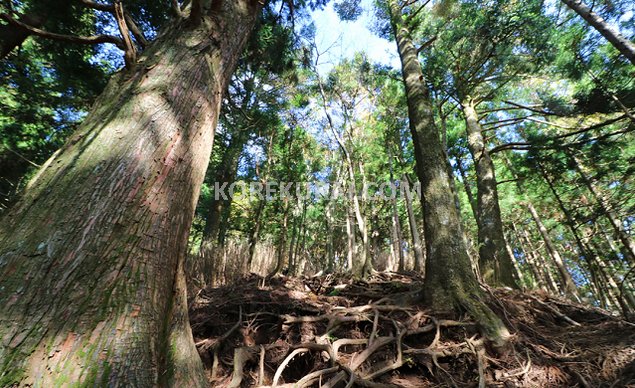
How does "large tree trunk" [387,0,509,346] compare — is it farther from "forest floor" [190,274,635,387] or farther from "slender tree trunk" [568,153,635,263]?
"slender tree trunk" [568,153,635,263]

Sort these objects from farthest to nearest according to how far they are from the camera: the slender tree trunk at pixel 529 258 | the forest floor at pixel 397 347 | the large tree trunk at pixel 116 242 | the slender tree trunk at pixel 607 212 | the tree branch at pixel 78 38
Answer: the slender tree trunk at pixel 529 258, the slender tree trunk at pixel 607 212, the forest floor at pixel 397 347, the tree branch at pixel 78 38, the large tree trunk at pixel 116 242

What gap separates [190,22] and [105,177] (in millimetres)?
1419

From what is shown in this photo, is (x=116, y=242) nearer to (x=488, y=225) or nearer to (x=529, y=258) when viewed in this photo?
(x=488, y=225)

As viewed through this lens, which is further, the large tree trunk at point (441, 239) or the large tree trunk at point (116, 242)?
the large tree trunk at point (441, 239)

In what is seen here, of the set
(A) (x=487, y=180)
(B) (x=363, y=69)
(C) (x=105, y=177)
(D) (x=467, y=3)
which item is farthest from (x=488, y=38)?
(C) (x=105, y=177)

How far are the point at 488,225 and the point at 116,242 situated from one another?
6.54 metres

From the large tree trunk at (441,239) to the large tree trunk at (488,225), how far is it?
9.44 feet

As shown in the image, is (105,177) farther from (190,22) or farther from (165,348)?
(190,22)

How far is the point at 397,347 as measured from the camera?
2.14m

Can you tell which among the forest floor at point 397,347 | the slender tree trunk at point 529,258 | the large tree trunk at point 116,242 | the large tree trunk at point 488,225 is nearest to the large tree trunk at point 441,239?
the forest floor at point 397,347

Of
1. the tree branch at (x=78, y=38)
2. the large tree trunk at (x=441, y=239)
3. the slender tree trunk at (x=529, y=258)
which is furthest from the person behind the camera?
the slender tree trunk at (x=529, y=258)

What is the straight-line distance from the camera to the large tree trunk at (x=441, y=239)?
2535 mm

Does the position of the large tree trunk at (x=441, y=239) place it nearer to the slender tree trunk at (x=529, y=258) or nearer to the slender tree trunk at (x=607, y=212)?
the slender tree trunk at (x=607, y=212)

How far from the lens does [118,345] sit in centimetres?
96
